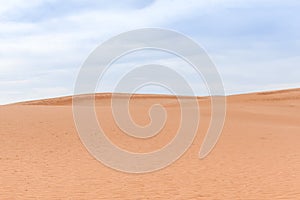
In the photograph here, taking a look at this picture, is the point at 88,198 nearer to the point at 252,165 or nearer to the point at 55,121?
the point at 252,165

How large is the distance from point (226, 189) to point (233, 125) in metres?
10.8

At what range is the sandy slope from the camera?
27.2 ft

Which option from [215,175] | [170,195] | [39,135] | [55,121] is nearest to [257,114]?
[55,121]

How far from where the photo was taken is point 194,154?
12711mm

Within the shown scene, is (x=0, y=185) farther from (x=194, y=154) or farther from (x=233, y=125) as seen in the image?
(x=233, y=125)

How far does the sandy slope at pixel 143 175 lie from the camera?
8289 millimetres

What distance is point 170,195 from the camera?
807 cm

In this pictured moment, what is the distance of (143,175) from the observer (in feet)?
32.7

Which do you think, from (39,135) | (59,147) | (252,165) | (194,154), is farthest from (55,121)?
(252,165)

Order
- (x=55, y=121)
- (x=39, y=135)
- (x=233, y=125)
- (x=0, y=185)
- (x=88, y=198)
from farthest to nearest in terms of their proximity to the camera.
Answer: (x=233, y=125) < (x=55, y=121) < (x=39, y=135) < (x=0, y=185) < (x=88, y=198)

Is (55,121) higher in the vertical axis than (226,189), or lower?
higher

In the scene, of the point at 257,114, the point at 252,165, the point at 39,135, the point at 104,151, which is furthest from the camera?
the point at 257,114

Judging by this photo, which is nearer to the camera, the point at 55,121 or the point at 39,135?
the point at 39,135

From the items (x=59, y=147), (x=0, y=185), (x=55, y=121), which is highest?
(x=55, y=121)
